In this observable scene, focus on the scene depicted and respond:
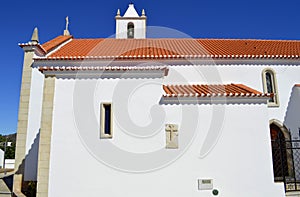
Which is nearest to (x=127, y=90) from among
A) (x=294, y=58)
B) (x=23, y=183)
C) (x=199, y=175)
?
(x=199, y=175)

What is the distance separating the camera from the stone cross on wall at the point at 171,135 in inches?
283

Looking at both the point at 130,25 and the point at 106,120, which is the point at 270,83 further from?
the point at 130,25

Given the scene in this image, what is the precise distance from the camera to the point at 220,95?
24.6 feet

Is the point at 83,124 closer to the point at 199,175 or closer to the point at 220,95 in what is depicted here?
the point at 199,175

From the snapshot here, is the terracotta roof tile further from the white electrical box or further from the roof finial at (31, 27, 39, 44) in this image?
the white electrical box

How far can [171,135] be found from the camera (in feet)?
23.8

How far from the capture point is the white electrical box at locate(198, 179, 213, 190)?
6988 millimetres

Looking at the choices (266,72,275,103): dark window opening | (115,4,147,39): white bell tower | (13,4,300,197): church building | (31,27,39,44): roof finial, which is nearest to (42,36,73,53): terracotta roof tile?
(31,27,39,44): roof finial

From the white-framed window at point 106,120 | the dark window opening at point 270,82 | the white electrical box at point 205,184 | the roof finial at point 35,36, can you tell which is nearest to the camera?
the white electrical box at point 205,184

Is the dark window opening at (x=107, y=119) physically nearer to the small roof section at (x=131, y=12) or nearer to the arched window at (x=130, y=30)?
the arched window at (x=130, y=30)

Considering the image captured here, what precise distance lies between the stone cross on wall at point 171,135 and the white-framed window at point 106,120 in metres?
1.64

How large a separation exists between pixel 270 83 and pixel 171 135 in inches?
309

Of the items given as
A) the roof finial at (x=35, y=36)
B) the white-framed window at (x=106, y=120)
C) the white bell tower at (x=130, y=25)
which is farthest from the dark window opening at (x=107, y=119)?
the white bell tower at (x=130, y=25)

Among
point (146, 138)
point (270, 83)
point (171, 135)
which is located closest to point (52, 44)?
point (146, 138)
